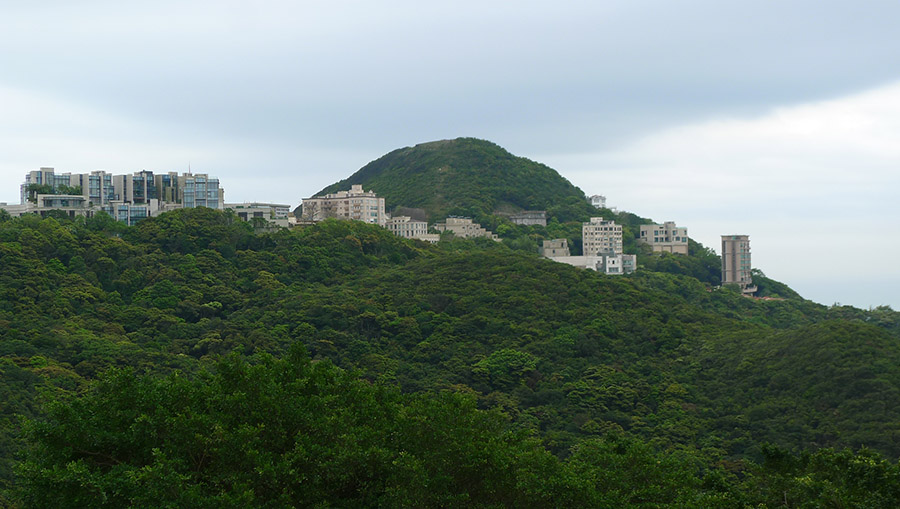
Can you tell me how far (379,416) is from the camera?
712 inches

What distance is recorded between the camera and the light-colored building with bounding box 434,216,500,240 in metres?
84.0

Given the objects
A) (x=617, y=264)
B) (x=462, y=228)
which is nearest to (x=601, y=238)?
(x=617, y=264)

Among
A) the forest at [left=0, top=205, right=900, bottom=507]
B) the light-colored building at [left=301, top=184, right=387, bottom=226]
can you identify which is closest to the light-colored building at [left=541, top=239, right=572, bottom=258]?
the forest at [left=0, top=205, right=900, bottom=507]

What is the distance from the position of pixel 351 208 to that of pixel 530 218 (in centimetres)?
2124

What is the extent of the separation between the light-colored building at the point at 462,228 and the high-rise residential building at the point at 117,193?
69.2 feet

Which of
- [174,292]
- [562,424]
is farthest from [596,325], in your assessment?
[174,292]

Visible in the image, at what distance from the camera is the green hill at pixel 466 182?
96.0m

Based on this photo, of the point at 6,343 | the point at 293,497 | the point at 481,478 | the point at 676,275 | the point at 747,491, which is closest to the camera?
the point at 293,497

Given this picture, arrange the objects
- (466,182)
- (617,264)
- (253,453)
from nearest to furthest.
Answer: (253,453) < (617,264) < (466,182)

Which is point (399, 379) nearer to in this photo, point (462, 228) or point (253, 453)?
point (253, 453)

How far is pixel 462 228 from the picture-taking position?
277ft

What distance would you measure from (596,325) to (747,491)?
99.4 ft

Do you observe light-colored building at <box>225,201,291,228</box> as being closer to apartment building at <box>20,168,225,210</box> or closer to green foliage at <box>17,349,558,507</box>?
apartment building at <box>20,168,225,210</box>

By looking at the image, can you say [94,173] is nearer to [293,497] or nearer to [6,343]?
[6,343]
